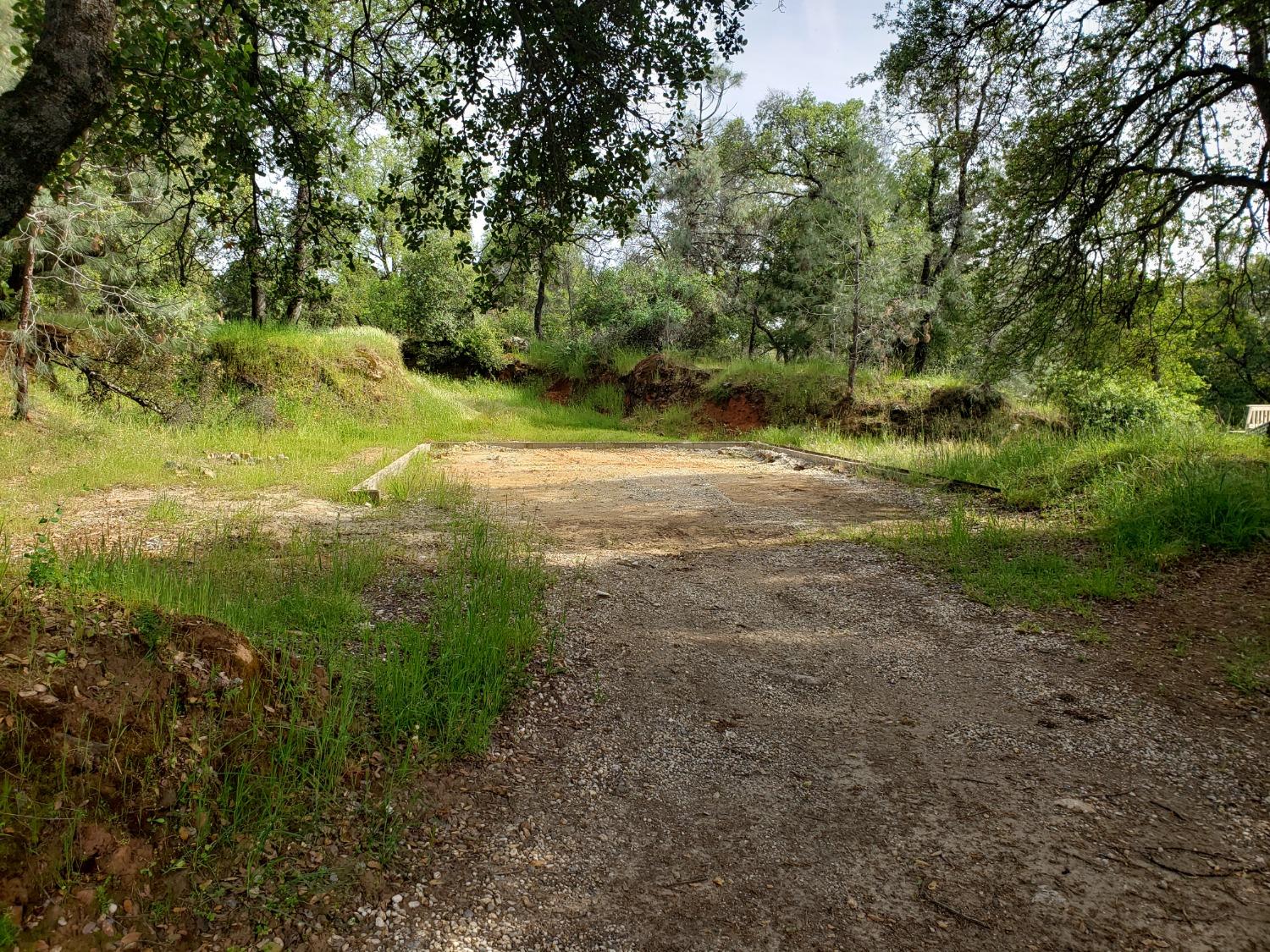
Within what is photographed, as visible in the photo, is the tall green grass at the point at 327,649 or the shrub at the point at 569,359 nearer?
the tall green grass at the point at 327,649

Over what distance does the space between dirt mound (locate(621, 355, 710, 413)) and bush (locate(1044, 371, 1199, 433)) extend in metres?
9.52

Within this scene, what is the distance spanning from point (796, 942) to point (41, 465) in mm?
8991

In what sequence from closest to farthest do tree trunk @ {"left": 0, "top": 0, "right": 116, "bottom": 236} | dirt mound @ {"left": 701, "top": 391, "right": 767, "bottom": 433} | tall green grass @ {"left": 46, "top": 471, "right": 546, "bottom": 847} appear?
tall green grass @ {"left": 46, "top": 471, "right": 546, "bottom": 847}, tree trunk @ {"left": 0, "top": 0, "right": 116, "bottom": 236}, dirt mound @ {"left": 701, "top": 391, "right": 767, "bottom": 433}

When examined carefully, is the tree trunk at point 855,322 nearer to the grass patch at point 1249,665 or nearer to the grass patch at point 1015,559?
the grass patch at point 1015,559

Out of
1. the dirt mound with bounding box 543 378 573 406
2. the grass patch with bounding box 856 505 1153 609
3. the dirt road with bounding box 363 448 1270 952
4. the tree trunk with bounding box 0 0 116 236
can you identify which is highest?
the tree trunk with bounding box 0 0 116 236

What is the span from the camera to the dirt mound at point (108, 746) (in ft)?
5.38

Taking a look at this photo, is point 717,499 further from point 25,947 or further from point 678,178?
point 678,178

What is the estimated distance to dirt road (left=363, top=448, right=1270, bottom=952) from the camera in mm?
1949

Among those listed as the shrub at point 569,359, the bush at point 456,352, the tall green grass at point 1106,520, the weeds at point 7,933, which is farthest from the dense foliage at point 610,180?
the shrub at point 569,359

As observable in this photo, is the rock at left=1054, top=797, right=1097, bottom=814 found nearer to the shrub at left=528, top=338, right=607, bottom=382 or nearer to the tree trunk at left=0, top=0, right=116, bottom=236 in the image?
the tree trunk at left=0, top=0, right=116, bottom=236

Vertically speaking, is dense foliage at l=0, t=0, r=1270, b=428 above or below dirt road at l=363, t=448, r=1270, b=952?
above

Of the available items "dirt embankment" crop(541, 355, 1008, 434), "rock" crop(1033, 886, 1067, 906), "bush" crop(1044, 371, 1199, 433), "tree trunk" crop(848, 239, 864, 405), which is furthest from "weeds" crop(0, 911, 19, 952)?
"tree trunk" crop(848, 239, 864, 405)

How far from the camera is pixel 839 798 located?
2561 millimetres

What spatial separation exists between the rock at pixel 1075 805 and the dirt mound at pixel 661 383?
16.9 m
